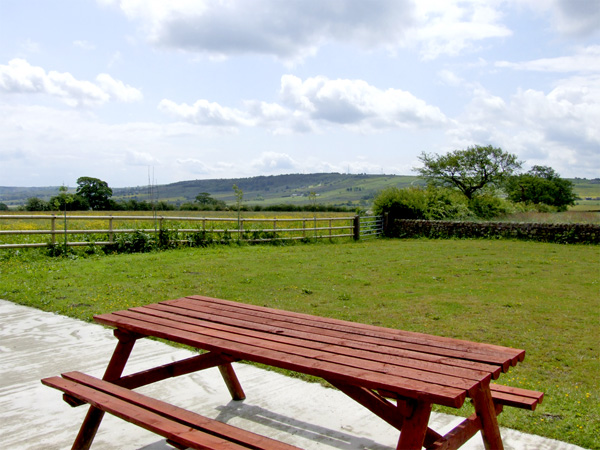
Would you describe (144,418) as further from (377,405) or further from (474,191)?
(474,191)

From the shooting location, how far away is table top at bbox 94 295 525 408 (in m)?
2.10

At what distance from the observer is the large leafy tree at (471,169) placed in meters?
42.4

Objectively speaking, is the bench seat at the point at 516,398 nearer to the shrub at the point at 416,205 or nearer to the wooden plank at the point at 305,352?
the wooden plank at the point at 305,352

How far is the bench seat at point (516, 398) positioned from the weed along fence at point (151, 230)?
11.6 meters

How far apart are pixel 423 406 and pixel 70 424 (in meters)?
2.37

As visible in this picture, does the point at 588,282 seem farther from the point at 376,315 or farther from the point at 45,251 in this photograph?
the point at 45,251

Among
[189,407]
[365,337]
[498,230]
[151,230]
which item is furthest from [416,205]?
[365,337]

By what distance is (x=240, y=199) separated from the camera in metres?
19.3

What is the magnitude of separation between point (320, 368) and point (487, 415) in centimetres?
78

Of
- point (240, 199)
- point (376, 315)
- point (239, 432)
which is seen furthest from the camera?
point (240, 199)

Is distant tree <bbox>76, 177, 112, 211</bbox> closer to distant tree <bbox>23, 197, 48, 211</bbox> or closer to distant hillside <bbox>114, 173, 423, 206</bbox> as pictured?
distant tree <bbox>23, 197, 48, 211</bbox>

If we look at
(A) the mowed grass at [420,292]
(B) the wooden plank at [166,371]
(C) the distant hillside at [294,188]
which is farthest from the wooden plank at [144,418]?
(C) the distant hillside at [294,188]

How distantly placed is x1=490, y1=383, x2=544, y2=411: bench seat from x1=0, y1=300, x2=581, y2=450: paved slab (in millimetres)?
415

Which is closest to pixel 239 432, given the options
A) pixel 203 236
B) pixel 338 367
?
pixel 338 367
